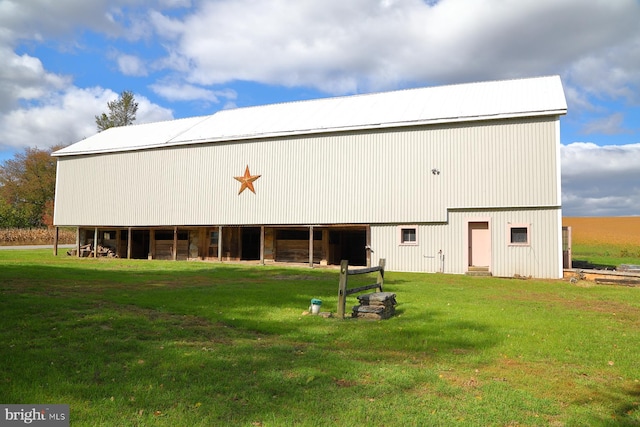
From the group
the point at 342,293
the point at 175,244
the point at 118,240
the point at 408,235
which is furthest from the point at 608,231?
the point at 342,293

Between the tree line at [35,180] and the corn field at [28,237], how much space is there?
9346 mm

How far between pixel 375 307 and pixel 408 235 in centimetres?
1507

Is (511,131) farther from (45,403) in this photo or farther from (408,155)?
(45,403)

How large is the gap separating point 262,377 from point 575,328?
7.02m

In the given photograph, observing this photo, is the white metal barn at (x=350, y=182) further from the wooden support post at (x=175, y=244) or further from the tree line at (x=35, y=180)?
the tree line at (x=35, y=180)

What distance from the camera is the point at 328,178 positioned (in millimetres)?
26625

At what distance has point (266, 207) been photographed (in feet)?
92.2

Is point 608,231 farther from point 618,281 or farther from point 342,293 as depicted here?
point 342,293

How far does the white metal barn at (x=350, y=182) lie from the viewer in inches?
896

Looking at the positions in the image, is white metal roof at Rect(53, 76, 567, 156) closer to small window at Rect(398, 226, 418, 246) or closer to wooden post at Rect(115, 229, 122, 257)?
small window at Rect(398, 226, 418, 246)

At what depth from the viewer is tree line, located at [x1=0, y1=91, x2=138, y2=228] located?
217ft

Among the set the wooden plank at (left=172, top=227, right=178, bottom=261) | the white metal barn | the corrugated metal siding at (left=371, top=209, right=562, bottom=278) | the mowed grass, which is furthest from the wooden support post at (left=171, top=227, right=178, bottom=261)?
the mowed grass

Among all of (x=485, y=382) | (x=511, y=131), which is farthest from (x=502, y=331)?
(x=511, y=131)

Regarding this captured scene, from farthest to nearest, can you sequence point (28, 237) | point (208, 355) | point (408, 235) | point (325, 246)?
point (28, 237)
point (325, 246)
point (408, 235)
point (208, 355)
